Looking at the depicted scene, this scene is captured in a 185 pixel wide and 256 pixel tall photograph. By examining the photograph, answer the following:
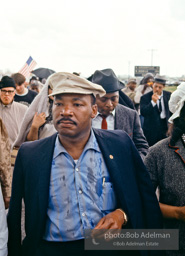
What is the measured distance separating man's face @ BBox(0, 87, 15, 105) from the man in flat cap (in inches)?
131

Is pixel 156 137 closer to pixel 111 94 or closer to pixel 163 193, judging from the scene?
pixel 111 94

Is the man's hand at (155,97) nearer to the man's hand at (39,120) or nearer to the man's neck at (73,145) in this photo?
the man's hand at (39,120)

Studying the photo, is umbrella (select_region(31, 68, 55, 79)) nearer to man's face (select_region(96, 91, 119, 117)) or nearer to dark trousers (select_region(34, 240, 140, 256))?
man's face (select_region(96, 91, 119, 117))

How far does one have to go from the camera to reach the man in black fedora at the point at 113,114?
3.50 meters

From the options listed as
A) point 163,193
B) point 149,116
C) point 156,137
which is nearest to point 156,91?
point 149,116

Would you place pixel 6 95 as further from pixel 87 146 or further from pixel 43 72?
pixel 43 72

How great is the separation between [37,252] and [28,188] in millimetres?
423

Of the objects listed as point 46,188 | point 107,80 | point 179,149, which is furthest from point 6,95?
point 179,149

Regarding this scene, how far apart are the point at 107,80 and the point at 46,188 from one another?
6.42 feet

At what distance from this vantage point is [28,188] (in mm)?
2035

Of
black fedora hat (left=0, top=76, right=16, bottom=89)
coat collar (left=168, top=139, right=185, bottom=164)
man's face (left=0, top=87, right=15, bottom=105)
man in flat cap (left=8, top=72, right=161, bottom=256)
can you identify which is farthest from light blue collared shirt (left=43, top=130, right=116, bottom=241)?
black fedora hat (left=0, top=76, right=16, bottom=89)

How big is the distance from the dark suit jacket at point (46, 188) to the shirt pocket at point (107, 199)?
4cm

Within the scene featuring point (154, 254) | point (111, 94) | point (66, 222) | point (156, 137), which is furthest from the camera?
point (156, 137)

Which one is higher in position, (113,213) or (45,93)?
(45,93)
